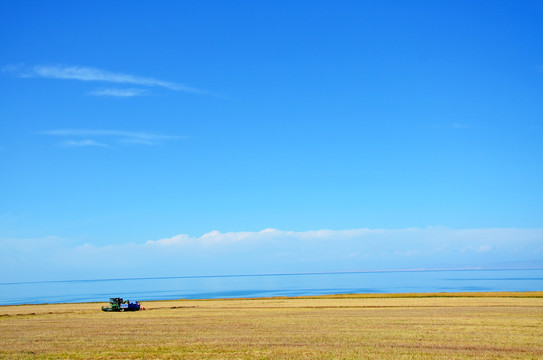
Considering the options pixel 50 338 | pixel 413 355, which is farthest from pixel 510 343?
pixel 50 338

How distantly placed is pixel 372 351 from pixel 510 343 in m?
8.17

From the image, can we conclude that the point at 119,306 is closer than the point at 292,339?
No

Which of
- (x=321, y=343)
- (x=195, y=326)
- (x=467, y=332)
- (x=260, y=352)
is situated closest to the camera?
(x=260, y=352)

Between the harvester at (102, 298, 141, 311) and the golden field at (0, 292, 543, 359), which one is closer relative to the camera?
the golden field at (0, 292, 543, 359)

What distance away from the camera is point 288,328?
105ft

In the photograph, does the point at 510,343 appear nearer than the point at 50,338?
Yes

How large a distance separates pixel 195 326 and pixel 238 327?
3.61 m

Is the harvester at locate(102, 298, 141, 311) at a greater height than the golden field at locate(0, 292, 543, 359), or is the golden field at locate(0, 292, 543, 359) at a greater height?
the golden field at locate(0, 292, 543, 359)

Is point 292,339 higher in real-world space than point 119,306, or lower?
higher

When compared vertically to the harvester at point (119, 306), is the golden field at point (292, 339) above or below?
above

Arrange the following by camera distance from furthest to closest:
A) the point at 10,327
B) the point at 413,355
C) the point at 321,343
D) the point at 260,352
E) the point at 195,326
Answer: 1. the point at 10,327
2. the point at 195,326
3. the point at 321,343
4. the point at 260,352
5. the point at 413,355

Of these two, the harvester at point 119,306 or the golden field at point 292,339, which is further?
the harvester at point 119,306

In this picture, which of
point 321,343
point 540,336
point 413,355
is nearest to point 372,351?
point 413,355

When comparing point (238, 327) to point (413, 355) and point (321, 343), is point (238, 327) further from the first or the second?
point (413, 355)
